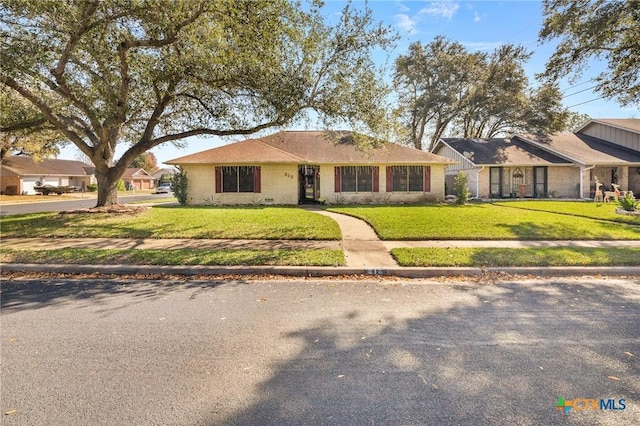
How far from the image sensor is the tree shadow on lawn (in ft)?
8.38

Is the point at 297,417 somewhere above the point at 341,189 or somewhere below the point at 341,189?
below

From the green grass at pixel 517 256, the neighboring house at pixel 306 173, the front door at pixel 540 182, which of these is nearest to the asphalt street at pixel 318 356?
the green grass at pixel 517 256

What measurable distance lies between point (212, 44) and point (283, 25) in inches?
76.2

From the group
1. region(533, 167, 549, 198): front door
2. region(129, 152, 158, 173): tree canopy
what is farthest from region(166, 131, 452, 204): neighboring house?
region(129, 152, 158, 173): tree canopy

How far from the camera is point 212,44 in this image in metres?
9.00

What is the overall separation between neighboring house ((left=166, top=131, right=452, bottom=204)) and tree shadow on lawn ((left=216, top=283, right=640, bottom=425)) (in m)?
15.1

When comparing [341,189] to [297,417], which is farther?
[341,189]

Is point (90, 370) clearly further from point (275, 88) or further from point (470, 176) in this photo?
point (470, 176)

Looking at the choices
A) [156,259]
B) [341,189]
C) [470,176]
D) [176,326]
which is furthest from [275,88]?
[470,176]

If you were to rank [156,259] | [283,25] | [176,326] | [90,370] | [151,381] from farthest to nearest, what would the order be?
[283,25]
[156,259]
[176,326]
[90,370]
[151,381]

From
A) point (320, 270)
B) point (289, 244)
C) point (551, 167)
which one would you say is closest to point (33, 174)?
point (289, 244)

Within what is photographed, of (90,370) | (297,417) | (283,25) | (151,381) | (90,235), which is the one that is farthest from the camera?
(90,235)

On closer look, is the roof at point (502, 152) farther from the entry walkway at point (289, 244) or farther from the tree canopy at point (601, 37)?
the entry walkway at point (289, 244)

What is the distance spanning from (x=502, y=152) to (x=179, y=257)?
23667 mm
